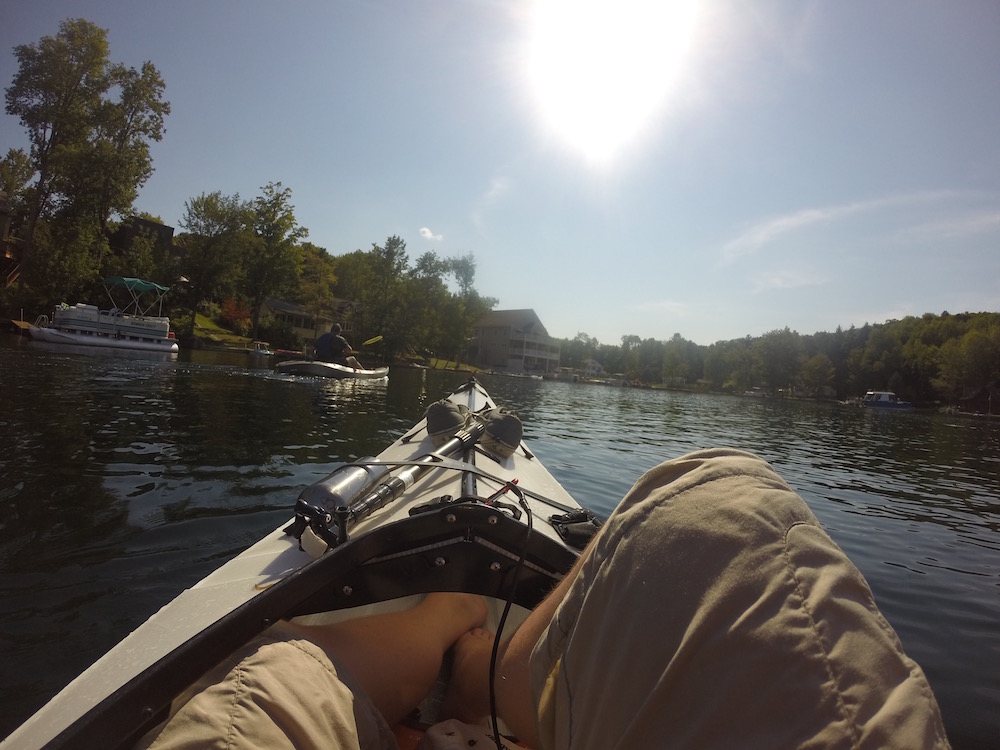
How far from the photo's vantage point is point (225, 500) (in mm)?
5367

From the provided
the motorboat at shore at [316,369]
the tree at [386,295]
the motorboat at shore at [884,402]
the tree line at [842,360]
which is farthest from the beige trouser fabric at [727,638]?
the tree line at [842,360]

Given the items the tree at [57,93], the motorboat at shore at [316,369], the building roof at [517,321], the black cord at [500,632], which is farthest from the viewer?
the building roof at [517,321]

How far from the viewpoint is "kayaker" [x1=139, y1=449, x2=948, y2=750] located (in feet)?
2.16

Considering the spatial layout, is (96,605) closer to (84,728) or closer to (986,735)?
(84,728)

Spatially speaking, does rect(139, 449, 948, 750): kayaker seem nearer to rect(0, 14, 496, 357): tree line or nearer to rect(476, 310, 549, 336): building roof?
rect(0, 14, 496, 357): tree line

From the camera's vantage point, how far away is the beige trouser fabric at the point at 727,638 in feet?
2.15

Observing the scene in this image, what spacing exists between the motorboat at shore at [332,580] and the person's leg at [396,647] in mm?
66

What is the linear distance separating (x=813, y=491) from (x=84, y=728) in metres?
9.89

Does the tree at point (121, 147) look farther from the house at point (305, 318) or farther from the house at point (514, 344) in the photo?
the house at point (514, 344)

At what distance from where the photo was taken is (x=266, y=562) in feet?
7.68

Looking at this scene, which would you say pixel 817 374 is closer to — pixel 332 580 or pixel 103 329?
pixel 103 329

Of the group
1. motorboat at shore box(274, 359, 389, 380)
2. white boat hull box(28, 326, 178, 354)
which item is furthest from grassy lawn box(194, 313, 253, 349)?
motorboat at shore box(274, 359, 389, 380)

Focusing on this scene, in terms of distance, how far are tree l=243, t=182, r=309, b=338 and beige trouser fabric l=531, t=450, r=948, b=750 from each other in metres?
42.6

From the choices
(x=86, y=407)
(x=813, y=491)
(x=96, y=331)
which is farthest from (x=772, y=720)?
(x=96, y=331)
